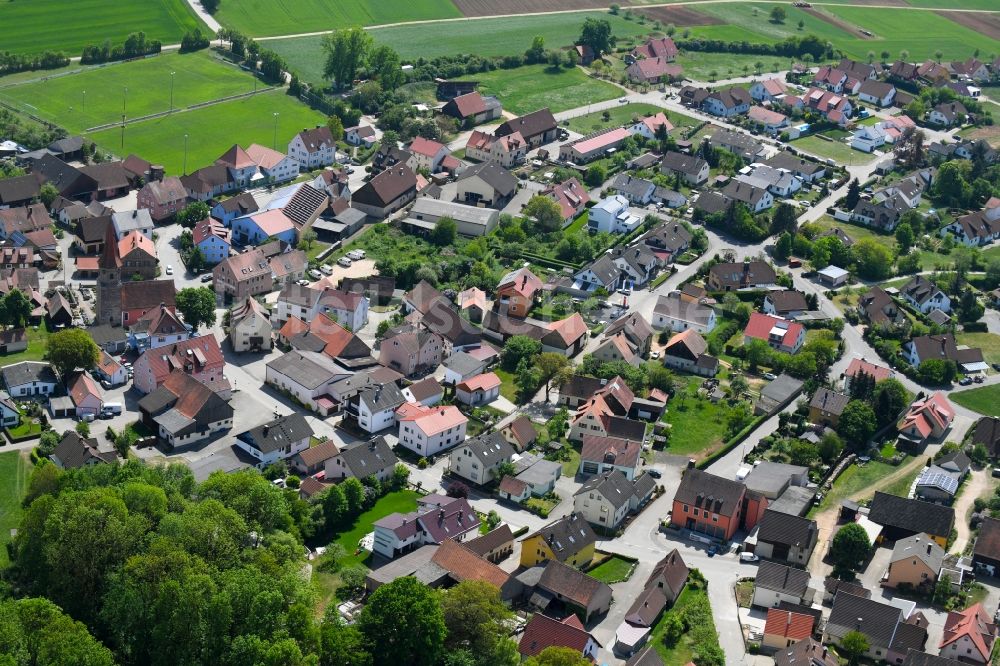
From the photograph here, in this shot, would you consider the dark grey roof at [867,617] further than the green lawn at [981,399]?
No

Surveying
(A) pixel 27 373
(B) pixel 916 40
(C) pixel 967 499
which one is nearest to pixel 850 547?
(C) pixel 967 499

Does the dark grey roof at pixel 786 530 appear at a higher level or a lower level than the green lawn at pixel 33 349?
higher

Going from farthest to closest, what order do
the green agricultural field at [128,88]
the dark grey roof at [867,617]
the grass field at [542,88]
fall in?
the grass field at [542,88] < the green agricultural field at [128,88] < the dark grey roof at [867,617]

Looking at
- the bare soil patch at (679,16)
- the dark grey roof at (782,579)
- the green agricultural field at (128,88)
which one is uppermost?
the bare soil patch at (679,16)

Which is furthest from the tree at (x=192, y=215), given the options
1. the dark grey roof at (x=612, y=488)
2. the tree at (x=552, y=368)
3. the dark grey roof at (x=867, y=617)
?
the dark grey roof at (x=867, y=617)

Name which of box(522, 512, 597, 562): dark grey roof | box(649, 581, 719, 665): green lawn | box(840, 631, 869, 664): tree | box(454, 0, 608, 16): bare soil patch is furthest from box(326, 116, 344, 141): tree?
box(840, 631, 869, 664): tree

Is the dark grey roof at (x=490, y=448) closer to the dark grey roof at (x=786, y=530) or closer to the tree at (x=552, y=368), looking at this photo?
the tree at (x=552, y=368)

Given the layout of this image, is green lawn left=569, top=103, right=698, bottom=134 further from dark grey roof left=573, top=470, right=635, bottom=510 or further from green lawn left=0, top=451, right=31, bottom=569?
green lawn left=0, top=451, right=31, bottom=569
